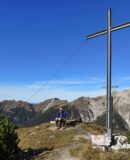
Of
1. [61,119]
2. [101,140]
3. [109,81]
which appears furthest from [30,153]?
[109,81]

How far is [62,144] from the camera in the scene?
3569cm

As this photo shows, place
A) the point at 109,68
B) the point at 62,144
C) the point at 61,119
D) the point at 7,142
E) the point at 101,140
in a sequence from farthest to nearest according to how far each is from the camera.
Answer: the point at 61,119 < the point at 62,144 < the point at 7,142 < the point at 101,140 < the point at 109,68

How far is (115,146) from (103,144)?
1073mm

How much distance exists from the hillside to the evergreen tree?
6.18 ft

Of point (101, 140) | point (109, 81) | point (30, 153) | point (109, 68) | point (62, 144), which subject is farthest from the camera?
point (62, 144)

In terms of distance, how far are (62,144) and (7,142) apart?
19.0 feet

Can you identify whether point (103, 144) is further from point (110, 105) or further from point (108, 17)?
point (108, 17)

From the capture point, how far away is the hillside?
3016cm

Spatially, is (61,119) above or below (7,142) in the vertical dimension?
above

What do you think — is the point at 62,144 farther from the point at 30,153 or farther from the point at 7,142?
the point at 7,142

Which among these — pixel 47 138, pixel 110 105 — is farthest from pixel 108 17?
pixel 47 138

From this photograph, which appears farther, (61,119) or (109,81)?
(61,119)

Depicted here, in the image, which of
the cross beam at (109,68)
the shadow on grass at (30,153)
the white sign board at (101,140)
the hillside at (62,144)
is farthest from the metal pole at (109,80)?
the shadow on grass at (30,153)

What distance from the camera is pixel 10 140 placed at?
1303 inches
